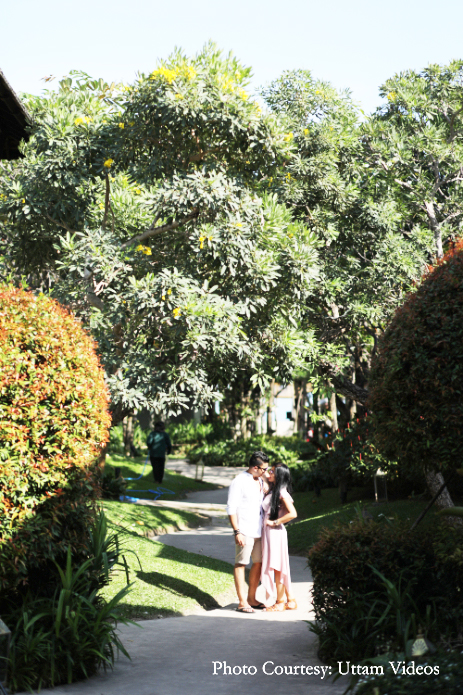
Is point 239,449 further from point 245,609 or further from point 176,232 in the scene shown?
point 245,609

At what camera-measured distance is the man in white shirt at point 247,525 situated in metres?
8.33

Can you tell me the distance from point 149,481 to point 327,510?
777 cm

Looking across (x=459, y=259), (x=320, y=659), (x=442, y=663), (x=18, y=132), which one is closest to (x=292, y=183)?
(x=18, y=132)

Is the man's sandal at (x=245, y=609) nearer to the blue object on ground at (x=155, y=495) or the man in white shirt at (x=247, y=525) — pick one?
the man in white shirt at (x=247, y=525)

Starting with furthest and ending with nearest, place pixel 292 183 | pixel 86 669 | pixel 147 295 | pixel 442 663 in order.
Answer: pixel 292 183 < pixel 147 295 < pixel 86 669 < pixel 442 663

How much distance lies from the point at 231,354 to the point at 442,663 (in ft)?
23.1

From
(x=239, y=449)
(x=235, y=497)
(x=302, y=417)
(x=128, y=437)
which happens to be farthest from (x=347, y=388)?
(x=302, y=417)

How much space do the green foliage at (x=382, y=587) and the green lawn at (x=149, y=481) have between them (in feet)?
46.4

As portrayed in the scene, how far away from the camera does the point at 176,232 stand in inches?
464

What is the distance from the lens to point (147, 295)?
391 inches

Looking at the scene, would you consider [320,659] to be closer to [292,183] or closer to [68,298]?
[68,298]

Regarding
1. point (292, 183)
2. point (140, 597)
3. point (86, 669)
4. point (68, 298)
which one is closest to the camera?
Result: point (86, 669)

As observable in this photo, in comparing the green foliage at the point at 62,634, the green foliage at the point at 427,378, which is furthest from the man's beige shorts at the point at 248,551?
the green foliage at the point at 427,378

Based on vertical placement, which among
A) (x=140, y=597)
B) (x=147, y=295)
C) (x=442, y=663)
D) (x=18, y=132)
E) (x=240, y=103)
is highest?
(x=240, y=103)
